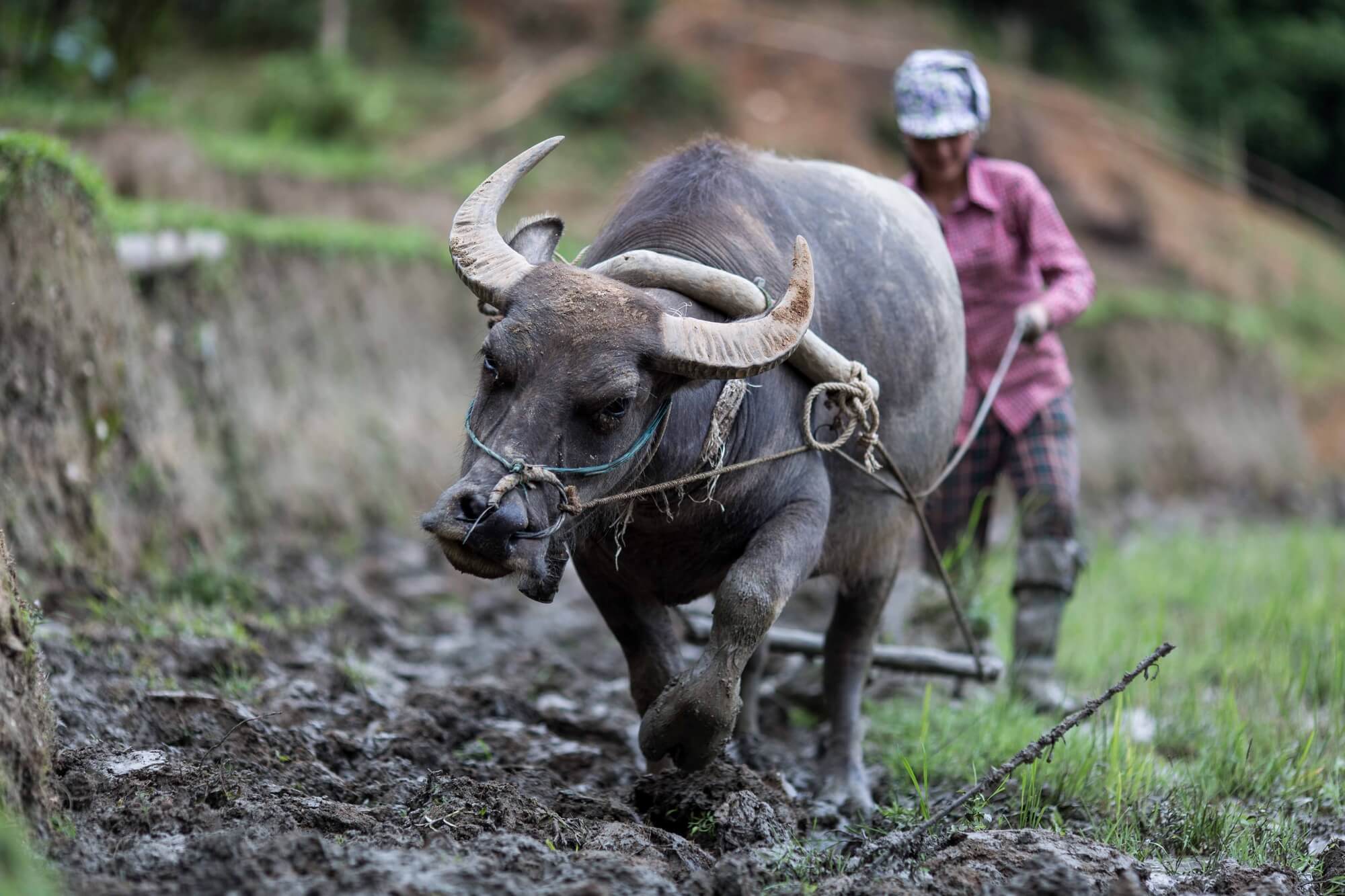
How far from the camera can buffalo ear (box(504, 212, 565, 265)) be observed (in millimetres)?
3820

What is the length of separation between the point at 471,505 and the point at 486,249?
0.75m

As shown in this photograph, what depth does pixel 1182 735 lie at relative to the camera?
187 inches

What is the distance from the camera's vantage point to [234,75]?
50.3 ft

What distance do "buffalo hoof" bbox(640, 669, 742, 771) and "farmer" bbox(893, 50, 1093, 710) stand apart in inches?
78.6

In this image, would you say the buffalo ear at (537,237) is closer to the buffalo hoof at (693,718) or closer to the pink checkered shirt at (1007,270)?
the buffalo hoof at (693,718)

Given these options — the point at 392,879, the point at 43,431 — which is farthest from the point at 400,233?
the point at 392,879

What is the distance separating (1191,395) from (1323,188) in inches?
367

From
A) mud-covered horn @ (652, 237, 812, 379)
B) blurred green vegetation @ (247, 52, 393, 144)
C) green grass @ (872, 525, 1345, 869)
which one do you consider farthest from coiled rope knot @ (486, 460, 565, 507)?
blurred green vegetation @ (247, 52, 393, 144)

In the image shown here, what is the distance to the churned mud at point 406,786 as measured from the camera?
2783 millimetres

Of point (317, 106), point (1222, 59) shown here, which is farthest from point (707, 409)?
point (1222, 59)

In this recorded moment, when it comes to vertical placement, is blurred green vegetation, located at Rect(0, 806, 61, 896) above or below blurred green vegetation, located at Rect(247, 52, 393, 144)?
above

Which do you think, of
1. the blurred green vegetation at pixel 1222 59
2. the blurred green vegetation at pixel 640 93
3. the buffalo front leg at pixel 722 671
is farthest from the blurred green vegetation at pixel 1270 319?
the buffalo front leg at pixel 722 671

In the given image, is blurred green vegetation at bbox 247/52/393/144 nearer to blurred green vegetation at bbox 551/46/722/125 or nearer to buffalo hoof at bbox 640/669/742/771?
blurred green vegetation at bbox 551/46/722/125

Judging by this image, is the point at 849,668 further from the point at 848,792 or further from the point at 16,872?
the point at 16,872
